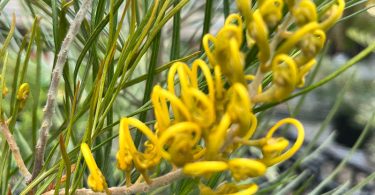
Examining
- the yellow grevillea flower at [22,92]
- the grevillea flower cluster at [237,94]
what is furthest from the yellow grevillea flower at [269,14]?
the yellow grevillea flower at [22,92]

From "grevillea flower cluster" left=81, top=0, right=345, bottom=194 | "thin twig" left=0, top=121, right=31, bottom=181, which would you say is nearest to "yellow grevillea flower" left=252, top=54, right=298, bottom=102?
"grevillea flower cluster" left=81, top=0, right=345, bottom=194

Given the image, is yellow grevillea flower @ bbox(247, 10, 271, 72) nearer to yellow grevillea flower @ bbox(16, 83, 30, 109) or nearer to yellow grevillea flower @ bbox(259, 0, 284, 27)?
yellow grevillea flower @ bbox(259, 0, 284, 27)

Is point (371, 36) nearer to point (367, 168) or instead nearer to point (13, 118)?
point (367, 168)

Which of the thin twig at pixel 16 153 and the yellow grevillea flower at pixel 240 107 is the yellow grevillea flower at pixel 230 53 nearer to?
the yellow grevillea flower at pixel 240 107

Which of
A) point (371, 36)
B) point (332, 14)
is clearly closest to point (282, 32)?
point (332, 14)

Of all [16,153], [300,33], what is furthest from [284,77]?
[16,153]

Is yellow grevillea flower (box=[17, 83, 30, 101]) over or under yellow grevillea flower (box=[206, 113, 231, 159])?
over

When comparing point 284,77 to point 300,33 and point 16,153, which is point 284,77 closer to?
point 300,33
